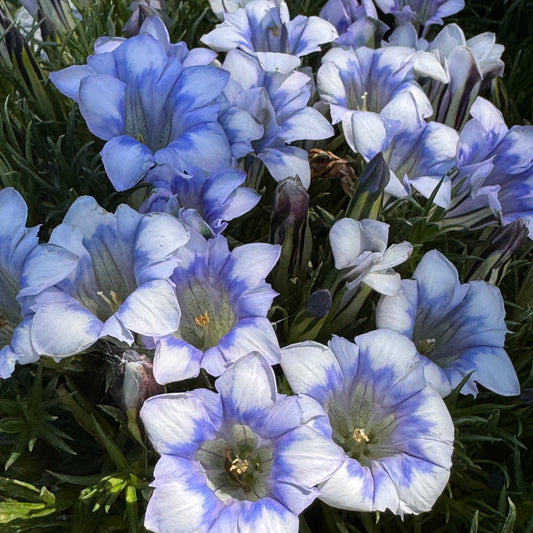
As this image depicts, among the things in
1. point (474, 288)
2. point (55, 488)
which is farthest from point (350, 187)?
point (55, 488)

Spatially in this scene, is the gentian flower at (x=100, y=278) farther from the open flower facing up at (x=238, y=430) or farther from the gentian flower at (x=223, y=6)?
the gentian flower at (x=223, y=6)

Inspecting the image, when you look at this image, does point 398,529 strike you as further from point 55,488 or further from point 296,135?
point 296,135

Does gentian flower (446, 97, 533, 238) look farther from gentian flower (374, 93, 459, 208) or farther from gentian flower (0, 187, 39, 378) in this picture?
gentian flower (0, 187, 39, 378)

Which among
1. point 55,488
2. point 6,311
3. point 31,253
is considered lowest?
point 55,488

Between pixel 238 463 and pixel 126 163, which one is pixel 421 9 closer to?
pixel 126 163

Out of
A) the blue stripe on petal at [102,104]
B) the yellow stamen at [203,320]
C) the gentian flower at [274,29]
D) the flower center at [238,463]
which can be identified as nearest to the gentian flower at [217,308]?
the yellow stamen at [203,320]

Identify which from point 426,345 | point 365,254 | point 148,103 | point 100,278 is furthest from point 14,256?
point 426,345
